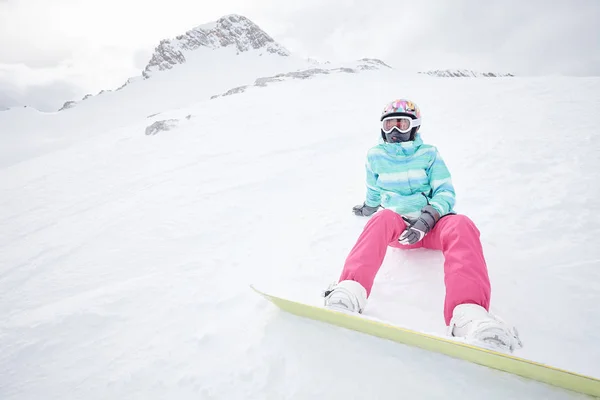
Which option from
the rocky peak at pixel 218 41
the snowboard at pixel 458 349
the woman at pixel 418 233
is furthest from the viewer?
the rocky peak at pixel 218 41

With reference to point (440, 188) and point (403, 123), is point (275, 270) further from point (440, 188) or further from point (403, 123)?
point (403, 123)

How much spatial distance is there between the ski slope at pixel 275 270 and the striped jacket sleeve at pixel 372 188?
43 centimetres

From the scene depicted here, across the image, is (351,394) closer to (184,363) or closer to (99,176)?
(184,363)

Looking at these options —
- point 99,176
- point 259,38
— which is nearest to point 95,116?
point 99,176

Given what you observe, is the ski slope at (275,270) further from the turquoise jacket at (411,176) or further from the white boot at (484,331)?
the turquoise jacket at (411,176)

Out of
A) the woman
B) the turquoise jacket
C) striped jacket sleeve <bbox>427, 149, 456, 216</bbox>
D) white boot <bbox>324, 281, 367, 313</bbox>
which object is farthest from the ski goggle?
white boot <bbox>324, 281, 367, 313</bbox>

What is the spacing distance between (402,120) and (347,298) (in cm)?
188

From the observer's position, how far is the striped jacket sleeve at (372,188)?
3.14m

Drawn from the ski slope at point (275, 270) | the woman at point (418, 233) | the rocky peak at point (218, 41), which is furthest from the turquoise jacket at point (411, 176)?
the rocky peak at point (218, 41)

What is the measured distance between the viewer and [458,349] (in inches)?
60.8

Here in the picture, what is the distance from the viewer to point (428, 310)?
84.8 inches

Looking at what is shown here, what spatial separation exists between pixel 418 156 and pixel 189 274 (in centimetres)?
288

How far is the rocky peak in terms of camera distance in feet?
195

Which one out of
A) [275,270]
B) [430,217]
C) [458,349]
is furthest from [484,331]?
[275,270]
